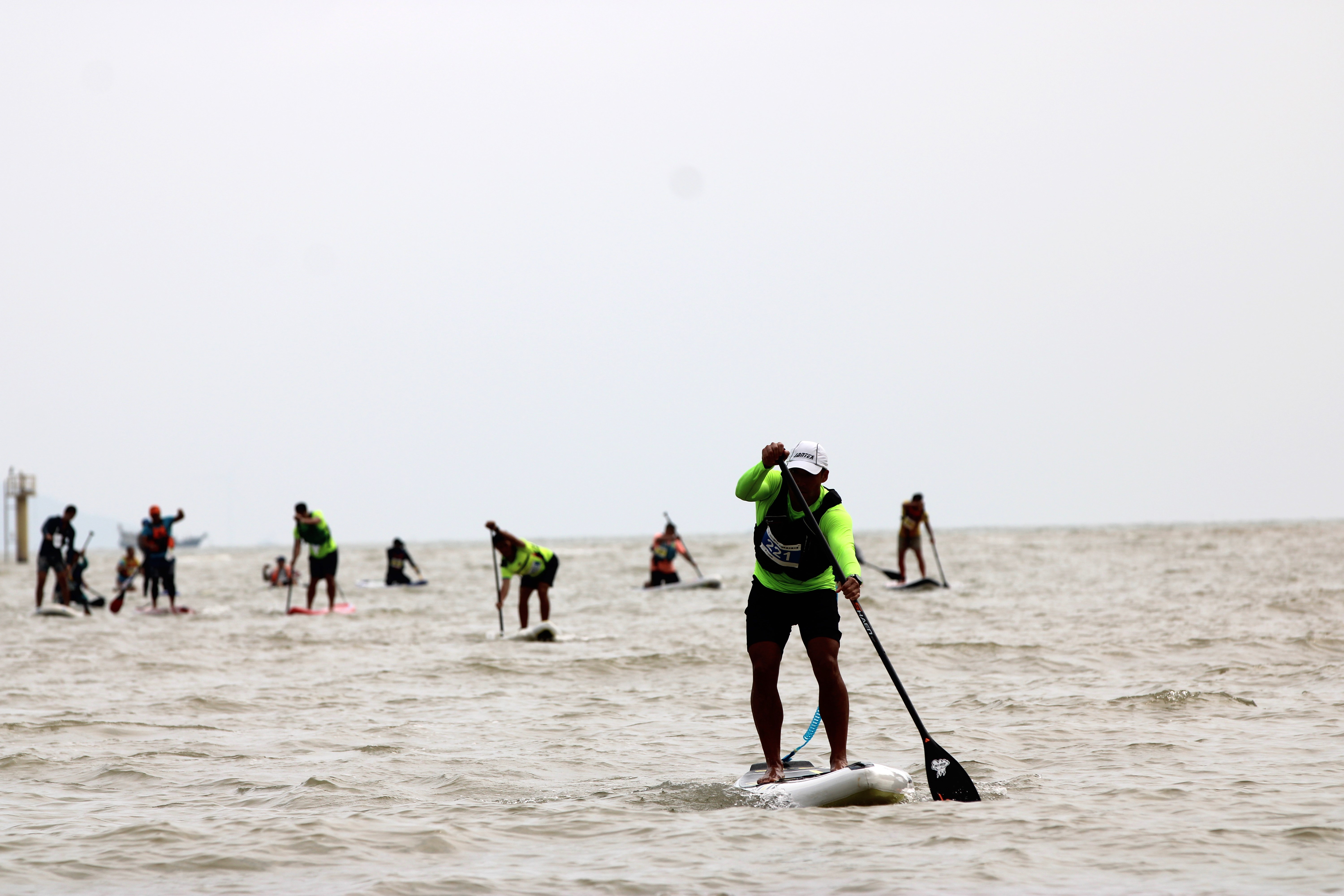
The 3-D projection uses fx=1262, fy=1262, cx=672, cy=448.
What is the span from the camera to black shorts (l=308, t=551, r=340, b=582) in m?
19.9

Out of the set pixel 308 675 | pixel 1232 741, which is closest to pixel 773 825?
pixel 1232 741

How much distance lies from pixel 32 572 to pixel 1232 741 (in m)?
46.1

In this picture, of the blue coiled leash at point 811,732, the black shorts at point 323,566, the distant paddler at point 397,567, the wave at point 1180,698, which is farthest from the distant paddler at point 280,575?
the blue coiled leash at point 811,732

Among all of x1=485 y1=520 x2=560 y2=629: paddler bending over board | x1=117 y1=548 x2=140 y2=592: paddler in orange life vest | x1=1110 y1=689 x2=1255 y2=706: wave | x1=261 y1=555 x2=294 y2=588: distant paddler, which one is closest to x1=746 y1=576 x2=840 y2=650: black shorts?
x1=1110 y1=689 x2=1255 y2=706: wave

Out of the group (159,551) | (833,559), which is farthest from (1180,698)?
(159,551)

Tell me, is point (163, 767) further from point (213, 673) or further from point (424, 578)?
point (424, 578)

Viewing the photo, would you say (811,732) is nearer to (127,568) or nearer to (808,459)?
(808,459)

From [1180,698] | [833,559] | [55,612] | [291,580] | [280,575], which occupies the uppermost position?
[833,559]

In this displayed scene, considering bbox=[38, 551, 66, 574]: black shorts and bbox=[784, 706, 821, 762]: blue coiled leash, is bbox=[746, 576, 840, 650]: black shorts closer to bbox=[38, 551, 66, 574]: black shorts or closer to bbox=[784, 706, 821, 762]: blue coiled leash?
bbox=[784, 706, 821, 762]: blue coiled leash

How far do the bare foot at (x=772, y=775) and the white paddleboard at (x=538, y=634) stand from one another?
926cm

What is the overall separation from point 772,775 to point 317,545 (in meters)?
14.5

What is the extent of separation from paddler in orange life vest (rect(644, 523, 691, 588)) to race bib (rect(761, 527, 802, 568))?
18.9 metres

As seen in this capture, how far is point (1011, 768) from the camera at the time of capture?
752 cm

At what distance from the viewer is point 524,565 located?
53.1 feet
